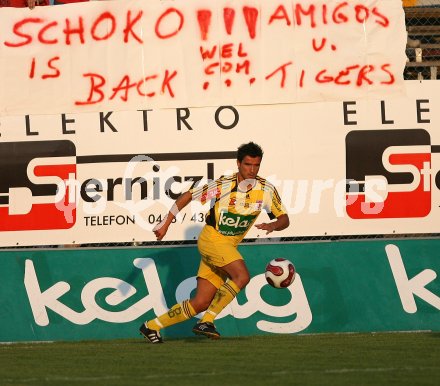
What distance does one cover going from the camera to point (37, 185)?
14.1m

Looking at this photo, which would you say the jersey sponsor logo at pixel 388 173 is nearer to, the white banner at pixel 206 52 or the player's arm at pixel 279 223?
the white banner at pixel 206 52

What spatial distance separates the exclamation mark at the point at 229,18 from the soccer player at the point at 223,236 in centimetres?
257

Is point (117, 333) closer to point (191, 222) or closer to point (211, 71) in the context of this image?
point (191, 222)

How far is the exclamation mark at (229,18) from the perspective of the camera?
46.2ft

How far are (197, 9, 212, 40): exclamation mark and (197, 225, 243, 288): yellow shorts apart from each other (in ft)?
9.55

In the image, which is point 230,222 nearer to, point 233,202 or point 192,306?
point 233,202

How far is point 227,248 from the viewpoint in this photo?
12.1 m

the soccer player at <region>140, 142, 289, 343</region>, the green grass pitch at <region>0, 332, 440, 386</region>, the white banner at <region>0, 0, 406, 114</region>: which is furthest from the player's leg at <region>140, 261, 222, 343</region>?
the white banner at <region>0, 0, 406, 114</region>

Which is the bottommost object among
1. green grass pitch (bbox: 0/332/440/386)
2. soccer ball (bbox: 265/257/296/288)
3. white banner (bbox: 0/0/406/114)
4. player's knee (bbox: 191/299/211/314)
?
green grass pitch (bbox: 0/332/440/386)

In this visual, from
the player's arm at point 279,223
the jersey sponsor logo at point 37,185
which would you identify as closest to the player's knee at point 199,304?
the player's arm at point 279,223

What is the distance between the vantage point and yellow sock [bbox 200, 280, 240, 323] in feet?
39.6

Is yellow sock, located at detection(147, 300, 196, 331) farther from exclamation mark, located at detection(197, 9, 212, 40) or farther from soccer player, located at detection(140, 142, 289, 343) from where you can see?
exclamation mark, located at detection(197, 9, 212, 40)

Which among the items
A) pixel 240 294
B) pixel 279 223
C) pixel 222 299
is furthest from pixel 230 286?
pixel 240 294

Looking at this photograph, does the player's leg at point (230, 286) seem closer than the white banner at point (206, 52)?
Yes
